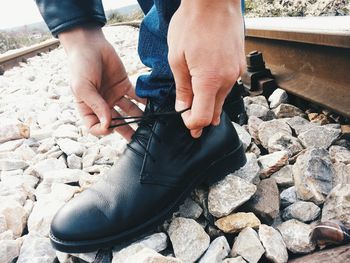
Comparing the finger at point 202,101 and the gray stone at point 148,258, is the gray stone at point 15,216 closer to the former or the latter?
the gray stone at point 148,258

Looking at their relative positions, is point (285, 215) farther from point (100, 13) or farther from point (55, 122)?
point (55, 122)

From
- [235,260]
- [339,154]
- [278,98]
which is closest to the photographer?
[235,260]

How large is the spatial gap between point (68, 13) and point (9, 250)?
895 mm

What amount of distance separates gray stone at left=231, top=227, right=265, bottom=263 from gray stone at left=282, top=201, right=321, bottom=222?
0.61ft

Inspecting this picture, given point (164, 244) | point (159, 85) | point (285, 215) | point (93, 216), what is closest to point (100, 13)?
point (159, 85)

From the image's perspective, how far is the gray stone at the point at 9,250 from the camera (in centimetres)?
127

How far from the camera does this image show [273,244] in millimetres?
1146

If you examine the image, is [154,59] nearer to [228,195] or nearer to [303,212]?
[228,195]

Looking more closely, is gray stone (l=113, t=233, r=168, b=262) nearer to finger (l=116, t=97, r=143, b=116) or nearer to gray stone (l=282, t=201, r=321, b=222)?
gray stone (l=282, t=201, r=321, b=222)

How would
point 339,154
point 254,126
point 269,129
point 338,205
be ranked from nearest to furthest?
point 338,205 → point 339,154 → point 269,129 → point 254,126

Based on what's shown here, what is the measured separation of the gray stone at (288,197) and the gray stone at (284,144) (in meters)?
0.30

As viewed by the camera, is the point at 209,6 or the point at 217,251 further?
the point at 217,251

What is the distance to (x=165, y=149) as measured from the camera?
53.0 inches

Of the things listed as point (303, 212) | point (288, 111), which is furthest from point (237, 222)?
point (288, 111)
